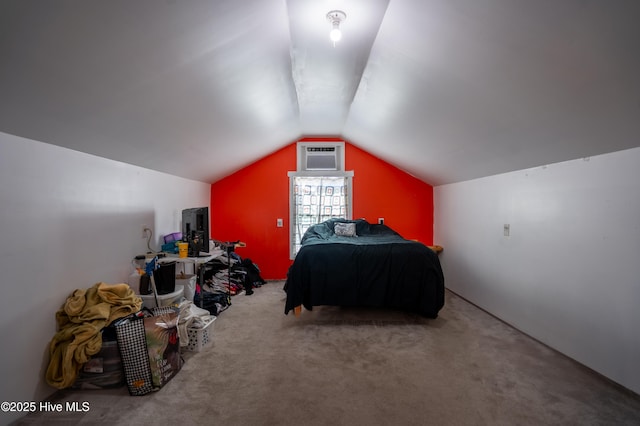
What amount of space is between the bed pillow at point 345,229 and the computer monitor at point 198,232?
1.93 meters

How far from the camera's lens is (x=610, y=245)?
1.99m

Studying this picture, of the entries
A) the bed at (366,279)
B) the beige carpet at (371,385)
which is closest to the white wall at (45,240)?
the beige carpet at (371,385)

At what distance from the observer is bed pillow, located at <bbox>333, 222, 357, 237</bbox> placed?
4273 mm

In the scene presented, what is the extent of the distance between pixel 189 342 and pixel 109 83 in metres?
1.98

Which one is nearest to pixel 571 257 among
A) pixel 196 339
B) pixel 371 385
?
pixel 371 385

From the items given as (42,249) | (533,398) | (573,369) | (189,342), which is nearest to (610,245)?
(573,369)

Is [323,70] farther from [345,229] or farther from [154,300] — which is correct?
[154,300]

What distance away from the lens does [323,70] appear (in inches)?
106

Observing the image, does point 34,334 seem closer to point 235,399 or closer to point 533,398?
point 235,399

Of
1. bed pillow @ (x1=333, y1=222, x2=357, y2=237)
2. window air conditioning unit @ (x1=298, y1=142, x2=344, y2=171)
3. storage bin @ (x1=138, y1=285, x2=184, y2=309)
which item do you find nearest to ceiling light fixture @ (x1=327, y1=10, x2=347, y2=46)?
storage bin @ (x1=138, y1=285, x2=184, y2=309)

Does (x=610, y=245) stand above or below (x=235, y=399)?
above

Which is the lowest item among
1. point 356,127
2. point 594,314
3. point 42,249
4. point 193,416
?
point 193,416

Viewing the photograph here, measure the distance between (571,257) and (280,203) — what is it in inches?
149

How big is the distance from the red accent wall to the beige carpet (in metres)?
2.10
